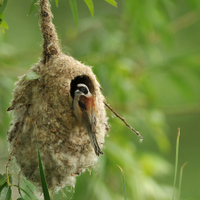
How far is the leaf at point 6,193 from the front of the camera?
2.05 metres

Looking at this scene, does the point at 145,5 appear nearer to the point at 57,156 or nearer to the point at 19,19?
the point at 57,156

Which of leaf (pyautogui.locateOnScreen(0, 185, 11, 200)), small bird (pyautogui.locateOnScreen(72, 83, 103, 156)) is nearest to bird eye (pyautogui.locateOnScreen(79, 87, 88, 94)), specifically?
small bird (pyautogui.locateOnScreen(72, 83, 103, 156))

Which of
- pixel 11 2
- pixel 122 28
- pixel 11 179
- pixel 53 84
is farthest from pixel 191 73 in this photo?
pixel 11 2

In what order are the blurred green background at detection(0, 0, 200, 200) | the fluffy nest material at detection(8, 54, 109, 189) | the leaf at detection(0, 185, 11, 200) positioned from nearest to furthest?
1. the leaf at detection(0, 185, 11, 200)
2. the fluffy nest material at detection(8, 54, 109, 189)
3. the blurred green background at detection(0, 0, 200, 200)

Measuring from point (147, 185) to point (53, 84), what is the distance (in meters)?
2.70

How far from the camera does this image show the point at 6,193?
2.09m

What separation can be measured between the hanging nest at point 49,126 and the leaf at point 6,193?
0.93ft

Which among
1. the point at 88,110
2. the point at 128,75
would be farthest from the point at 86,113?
the point at 128,75

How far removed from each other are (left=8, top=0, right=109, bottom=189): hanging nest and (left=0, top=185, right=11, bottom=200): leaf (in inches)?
11.1

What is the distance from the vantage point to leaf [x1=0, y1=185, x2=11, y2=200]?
2.05 meters

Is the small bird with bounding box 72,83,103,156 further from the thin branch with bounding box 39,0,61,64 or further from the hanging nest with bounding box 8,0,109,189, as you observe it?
the thin branch with bounding box 39,0,61,64

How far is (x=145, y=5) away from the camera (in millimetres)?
4203

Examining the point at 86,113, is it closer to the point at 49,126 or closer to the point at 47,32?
the point at 49,126

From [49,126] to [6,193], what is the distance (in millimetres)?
531
